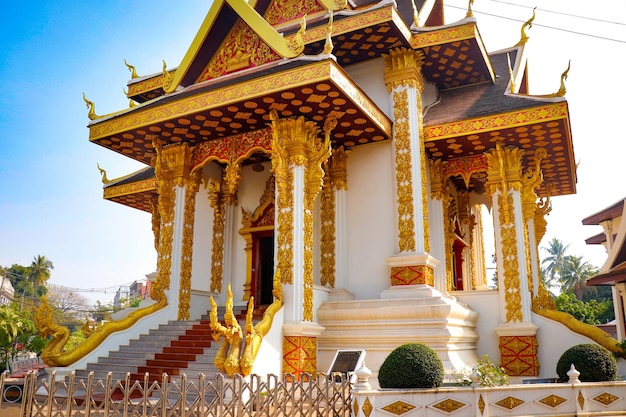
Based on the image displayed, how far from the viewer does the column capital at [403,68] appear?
34.6 ft

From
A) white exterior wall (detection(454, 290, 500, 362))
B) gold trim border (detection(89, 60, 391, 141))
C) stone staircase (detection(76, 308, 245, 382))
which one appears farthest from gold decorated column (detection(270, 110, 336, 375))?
white exterior wall (detection(454, 290, 500, 362))

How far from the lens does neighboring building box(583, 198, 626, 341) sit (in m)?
12.8

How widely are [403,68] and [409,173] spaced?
2140 millimetres

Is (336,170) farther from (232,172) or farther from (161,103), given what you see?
(161,103)

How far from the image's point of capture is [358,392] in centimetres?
559

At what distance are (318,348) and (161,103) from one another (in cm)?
493

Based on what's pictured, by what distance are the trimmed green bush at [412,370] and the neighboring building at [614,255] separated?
28.3 ft

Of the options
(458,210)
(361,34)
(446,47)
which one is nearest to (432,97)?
(446,47)

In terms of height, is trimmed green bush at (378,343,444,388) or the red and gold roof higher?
the red and gold roof

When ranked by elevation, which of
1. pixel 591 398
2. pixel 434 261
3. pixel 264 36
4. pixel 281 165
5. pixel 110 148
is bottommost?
pixel 591 398

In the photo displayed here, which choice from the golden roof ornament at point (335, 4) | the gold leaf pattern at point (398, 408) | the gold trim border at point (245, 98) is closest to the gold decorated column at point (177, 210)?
the gold trim border at point (245, 98)

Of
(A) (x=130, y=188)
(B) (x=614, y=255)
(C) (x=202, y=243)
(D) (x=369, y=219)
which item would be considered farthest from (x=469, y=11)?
(A) (x=130, y=188)

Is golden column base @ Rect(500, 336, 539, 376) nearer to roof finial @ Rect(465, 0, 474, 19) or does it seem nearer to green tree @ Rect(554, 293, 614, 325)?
roof finial @ Rect(465, 0, 474, 19)

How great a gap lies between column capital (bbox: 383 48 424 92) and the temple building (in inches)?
1.1
